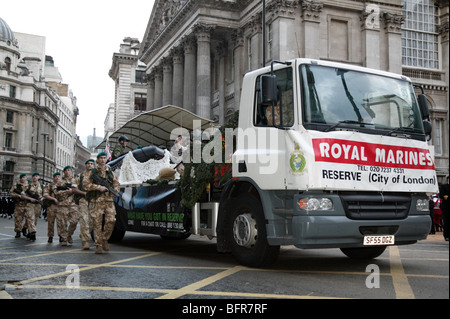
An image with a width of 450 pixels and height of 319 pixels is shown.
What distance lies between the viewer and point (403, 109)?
289 inches

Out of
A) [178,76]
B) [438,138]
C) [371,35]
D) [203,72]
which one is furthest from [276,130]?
[178,76]

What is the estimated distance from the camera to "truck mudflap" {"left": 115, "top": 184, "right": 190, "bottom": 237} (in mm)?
8867

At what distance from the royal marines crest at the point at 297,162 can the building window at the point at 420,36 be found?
112 feet

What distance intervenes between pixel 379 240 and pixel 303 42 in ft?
85.3

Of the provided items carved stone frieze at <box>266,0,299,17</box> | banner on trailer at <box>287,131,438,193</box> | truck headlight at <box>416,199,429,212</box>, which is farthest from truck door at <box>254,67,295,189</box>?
carved stone frieze at <box>266,0,299,17</box>

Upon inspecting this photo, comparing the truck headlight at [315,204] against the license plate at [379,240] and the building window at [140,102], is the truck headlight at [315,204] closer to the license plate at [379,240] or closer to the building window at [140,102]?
the license plate at [379,240]

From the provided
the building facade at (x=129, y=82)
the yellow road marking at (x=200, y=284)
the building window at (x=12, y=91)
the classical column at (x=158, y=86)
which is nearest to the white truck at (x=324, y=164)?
the yellow road marking at (x=200, y=284)

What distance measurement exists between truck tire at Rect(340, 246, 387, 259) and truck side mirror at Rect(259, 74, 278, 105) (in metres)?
3.48

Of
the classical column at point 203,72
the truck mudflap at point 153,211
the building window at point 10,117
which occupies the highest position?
the building window at point 10,117

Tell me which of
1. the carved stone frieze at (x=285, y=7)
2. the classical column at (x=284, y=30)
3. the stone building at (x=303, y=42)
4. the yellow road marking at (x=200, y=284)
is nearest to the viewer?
the yellow road marking at (x=200, y=284)

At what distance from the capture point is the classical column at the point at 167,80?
44.1m

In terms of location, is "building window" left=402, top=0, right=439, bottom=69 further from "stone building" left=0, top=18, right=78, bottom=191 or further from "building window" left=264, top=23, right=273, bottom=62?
"stone building" left=0, top=18, right=78, bottom=191
